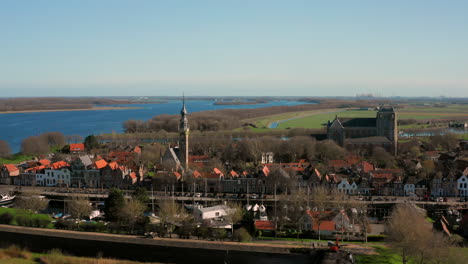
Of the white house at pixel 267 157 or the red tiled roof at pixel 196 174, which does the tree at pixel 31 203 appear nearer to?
the red tiled roof at pixel 196 174

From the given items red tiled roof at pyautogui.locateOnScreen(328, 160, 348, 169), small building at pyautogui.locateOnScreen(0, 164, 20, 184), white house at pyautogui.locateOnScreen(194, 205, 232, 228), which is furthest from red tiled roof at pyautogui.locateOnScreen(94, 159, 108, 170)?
red tiled roof at pyautogui.locateOnScreen(328, 160, 348, 169)

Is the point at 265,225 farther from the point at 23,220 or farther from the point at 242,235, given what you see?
the point at 23,220

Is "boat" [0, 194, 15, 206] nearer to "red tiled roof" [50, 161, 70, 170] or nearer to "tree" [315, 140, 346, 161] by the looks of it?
"red tiled roof" [50, 161, 70, 170]

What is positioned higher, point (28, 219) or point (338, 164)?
point (338, 164)

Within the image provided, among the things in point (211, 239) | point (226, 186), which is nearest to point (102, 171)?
point (226, 186)

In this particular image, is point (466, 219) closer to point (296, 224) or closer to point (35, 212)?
point (296, 224)

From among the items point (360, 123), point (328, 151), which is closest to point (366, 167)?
point (328, 151)
